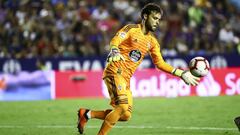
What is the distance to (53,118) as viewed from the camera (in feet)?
45.2

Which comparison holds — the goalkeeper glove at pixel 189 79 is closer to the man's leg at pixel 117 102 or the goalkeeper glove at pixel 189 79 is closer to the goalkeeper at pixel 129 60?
the goalkeeper at pixel 129 60

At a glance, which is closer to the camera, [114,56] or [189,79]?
[114,56]

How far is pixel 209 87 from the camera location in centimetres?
1947

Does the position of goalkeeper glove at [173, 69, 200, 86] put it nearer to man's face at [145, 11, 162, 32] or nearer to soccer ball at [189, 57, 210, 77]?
soccer ball at [189, 57, 210, 77]

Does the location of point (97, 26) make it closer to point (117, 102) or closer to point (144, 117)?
point (144, 117)

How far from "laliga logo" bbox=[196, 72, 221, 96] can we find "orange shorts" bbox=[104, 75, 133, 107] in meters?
10.2

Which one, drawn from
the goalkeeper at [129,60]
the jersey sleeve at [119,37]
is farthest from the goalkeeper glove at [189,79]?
the jersey sleeve at [119,37]

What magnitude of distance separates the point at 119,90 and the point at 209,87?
10.6 meters

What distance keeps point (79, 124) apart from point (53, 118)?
3313 mm

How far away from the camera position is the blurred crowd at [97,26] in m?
21.3

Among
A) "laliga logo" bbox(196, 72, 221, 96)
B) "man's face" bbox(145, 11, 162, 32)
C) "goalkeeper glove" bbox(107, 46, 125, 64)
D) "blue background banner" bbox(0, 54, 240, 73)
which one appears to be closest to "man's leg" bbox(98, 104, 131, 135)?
"goalkeeper glove" bbox(107, 46, 125, 64)

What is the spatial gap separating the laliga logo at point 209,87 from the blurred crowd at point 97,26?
1638 millimetres

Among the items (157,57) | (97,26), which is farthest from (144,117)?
(97,26)

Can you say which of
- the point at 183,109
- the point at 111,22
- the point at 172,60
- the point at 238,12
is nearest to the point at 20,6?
the point at 111,22
